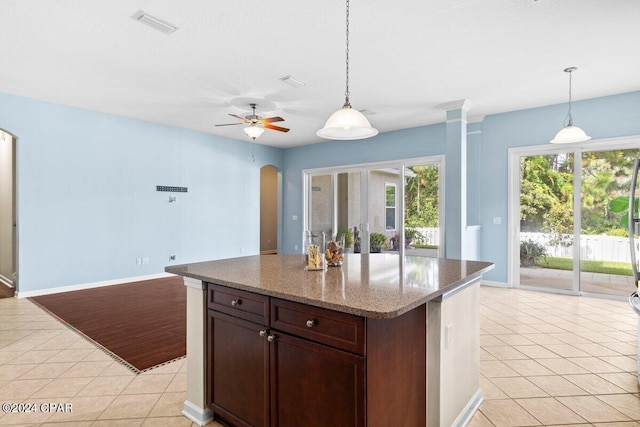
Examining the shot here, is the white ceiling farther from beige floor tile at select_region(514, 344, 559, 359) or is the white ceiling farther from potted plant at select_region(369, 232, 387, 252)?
beige floor tile at select_region(514, 344, 559, 359)

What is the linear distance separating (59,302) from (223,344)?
3.92 meters

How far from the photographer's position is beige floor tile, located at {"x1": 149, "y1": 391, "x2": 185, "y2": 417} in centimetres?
214

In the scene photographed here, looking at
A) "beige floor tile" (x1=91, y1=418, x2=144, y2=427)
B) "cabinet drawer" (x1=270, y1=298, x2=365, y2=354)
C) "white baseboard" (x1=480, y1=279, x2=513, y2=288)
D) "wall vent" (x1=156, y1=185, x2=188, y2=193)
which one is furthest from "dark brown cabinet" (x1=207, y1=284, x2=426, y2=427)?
"wall vent" (x1=156, y1=185, x2=188, y2=193)

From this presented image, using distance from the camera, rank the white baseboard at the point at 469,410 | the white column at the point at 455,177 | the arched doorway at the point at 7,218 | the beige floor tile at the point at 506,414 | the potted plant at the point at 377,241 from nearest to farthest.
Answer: the white baseboard at the point at 469,410, the beige floor tile at the point at 506,414, the white column at the point at 455,177, the arched doorway at the point at 7,218, the potted plant at the point at 377,241

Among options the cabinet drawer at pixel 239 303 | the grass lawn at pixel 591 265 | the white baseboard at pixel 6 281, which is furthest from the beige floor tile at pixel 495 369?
the white baseboard at pixel 6 281

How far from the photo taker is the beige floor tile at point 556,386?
240cm

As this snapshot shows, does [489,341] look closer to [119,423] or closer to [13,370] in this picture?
[119,423]

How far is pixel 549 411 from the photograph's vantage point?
7.16 feet

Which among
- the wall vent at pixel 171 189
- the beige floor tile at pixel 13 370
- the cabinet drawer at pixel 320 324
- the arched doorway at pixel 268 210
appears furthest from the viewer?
the arched doorway at pixel 268 210

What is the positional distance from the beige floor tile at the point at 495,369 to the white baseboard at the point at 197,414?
1.99 m

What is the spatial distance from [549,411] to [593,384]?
62cm

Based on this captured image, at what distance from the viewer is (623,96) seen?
464cm

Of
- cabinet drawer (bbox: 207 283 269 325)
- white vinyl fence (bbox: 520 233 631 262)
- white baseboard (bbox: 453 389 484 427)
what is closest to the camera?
cabinet drawer (bbox: 207 283 269 325)

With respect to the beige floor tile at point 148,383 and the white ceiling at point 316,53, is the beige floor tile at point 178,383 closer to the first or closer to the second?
the beige floor tile at point 148,383
